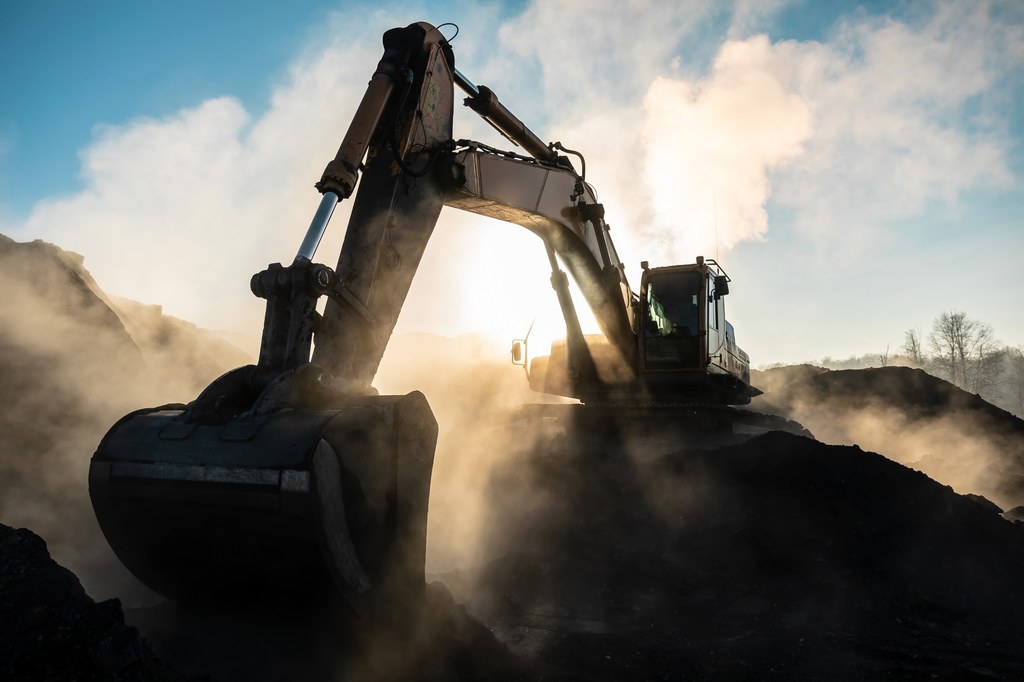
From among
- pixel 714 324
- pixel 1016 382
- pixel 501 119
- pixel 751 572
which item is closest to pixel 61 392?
pixel 501 119

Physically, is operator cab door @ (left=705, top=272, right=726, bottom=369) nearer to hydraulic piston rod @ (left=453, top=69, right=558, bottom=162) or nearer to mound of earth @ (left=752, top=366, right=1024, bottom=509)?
hydraulic piston rod @ (left=453, top=69, right=558, bottom=162)

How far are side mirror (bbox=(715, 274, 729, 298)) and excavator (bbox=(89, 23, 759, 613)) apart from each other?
18.3ft

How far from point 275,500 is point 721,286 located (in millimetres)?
8791

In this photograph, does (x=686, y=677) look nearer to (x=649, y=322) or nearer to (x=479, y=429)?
(x=649, y=322)

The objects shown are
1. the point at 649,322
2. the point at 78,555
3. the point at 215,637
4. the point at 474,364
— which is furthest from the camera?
the point at 474,364

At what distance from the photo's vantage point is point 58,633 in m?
2.60

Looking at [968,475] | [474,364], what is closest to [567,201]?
[968,475]

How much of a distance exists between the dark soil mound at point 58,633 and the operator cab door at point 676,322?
313 inches

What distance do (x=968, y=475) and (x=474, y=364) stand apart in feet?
59.9

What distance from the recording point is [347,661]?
3197mm

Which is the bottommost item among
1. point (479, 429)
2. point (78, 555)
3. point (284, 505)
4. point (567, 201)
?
point (78, 555)

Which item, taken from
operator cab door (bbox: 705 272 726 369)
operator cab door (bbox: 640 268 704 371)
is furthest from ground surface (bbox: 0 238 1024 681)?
operator cab door (bbox: 705 272 726 369)

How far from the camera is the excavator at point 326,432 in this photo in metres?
2.96

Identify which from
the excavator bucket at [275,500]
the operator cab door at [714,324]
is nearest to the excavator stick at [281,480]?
the excavator bucket at [275,500]
